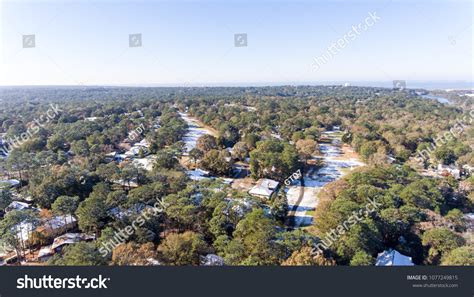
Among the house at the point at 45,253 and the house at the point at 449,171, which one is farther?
the house at the point at 449,171

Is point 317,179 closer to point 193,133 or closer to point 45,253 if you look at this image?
point 45,253

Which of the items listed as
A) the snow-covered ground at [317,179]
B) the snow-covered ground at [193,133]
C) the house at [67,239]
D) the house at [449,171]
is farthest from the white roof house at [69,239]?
the house at [449,171]

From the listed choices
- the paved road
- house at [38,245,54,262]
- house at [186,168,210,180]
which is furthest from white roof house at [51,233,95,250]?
the paved road

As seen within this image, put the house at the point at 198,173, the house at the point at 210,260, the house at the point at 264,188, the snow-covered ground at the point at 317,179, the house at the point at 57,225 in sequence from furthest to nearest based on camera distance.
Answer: the house at the point at 198,173 < the house at the point at 264,188 < the snow-covered ground at the point at 317,179 < the house at the point at 57,225 < the house at the point at 210,260

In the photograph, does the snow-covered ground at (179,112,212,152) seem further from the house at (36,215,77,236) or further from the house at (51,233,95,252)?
the house at (51,233,95,252)

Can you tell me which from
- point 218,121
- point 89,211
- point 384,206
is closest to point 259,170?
point 384,206

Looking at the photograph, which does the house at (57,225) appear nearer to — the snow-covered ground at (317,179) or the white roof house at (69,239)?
the white roof house at (69,239)

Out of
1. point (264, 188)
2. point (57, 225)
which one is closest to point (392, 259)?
point (264, 188)

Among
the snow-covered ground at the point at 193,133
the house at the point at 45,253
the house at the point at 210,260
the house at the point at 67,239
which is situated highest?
the snow-covered ground at the point at 193,133
